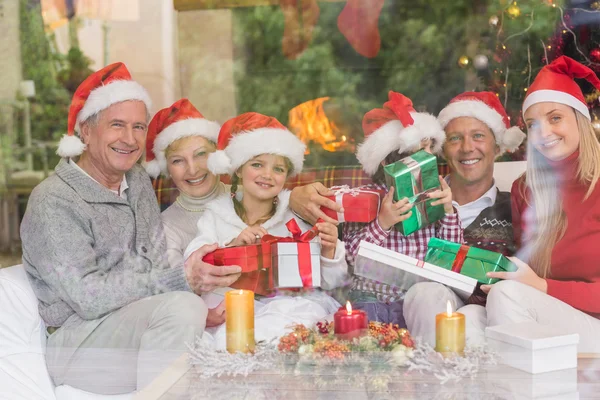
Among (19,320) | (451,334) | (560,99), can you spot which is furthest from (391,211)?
(19,320)

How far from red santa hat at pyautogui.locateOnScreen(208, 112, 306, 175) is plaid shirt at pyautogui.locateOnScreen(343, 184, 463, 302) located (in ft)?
0.91

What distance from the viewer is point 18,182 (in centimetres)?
249

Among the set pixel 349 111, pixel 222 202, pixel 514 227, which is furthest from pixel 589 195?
pixel 222 202

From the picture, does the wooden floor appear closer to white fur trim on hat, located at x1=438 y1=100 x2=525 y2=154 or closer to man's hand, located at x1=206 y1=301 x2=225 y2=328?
man's hand, located at x1=206 y1=301 x2=225 y2=328

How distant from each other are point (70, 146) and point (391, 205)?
3.44ft

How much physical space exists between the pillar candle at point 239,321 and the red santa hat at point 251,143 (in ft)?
1.75

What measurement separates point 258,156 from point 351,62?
0.42m

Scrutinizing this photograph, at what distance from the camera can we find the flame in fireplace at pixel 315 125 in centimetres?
239

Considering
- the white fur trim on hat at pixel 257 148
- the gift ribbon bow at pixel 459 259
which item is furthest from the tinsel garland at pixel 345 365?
the white fur trim on hat at pixel 257 148

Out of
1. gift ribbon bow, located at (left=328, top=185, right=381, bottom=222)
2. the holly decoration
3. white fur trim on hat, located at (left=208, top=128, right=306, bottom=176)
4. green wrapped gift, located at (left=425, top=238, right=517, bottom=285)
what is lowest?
the holly decoration

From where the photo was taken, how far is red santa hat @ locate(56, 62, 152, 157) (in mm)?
2383

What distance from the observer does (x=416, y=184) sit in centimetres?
231

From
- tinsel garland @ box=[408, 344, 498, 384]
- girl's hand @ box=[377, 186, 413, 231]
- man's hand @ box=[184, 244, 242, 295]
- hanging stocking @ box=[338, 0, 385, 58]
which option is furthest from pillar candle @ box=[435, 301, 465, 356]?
hanging stocking @ box=[338, 0, 385, 58]

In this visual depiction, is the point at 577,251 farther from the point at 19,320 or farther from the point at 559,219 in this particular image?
the point at 19,320
